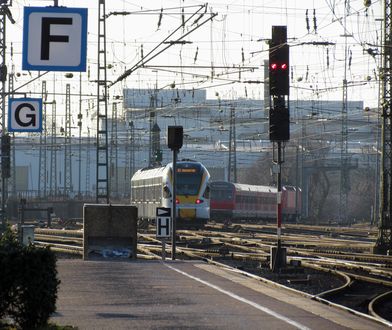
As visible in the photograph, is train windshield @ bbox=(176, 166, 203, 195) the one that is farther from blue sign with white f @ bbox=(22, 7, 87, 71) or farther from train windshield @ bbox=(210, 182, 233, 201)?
blue sign with white f @ bbox=(22, 7, 87, 71)

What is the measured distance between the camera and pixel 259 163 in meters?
121

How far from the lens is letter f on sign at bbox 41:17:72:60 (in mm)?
15766

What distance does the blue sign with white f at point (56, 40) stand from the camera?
15.8 metres

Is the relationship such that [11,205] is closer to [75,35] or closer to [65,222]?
[65,222]

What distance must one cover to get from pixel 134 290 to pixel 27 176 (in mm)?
125040

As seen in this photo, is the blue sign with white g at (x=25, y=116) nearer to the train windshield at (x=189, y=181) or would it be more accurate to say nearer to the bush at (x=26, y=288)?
the bush at (x=26, y=288)

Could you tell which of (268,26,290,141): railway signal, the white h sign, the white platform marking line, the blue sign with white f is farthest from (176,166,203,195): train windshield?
the blue sign with white f

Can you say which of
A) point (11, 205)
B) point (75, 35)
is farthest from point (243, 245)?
point (11, 205)

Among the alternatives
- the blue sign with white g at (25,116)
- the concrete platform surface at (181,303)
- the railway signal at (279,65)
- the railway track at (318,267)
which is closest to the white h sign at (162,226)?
the railway track at (318,267)

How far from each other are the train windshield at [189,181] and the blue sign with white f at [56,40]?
39061mm

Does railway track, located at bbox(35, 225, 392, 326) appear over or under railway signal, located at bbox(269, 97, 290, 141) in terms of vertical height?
under

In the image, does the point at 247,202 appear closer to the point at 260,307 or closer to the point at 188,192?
the point at 188,192

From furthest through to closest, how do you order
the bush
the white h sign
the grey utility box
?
the grey utility box, the white h sign, the bush

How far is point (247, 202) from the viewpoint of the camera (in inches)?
3031
